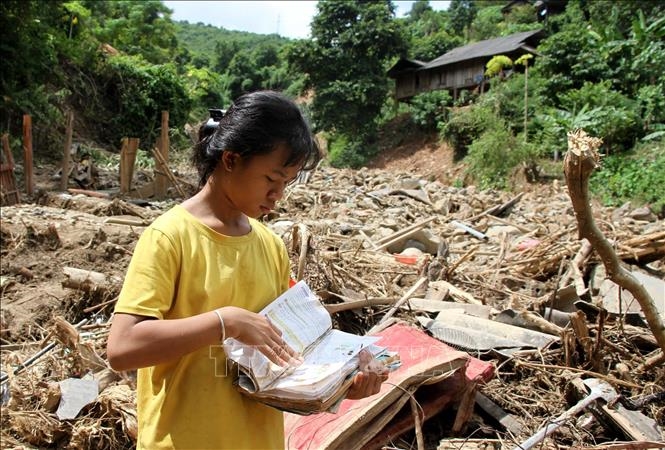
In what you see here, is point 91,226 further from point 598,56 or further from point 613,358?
point 598,56

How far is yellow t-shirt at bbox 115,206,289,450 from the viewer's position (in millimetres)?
1164

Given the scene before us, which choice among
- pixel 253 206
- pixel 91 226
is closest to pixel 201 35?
pixel 91 226

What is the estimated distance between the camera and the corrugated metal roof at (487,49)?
2225cm

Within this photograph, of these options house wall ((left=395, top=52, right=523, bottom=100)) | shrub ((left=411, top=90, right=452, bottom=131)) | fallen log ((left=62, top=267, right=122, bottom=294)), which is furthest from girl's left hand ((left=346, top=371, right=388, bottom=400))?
house wall ((left=395, top=52, right=523, bottom=100))

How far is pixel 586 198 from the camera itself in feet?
6.51

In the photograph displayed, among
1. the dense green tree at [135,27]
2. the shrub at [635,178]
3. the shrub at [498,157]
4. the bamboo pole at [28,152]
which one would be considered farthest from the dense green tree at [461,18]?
the bamboo pole at [28,152]

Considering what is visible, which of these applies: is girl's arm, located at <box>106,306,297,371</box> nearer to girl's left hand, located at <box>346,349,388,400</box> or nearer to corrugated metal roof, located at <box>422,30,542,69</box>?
girl's left hand, located at <box>346,349,388,400</box>

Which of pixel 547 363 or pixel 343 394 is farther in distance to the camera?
pixel 547 363

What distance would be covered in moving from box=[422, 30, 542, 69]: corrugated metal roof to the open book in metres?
22.9

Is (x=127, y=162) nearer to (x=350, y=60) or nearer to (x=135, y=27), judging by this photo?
(x=350, y=60)

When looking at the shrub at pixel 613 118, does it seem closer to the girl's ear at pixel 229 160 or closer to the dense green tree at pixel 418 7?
the girl's ear at pixel 229 160

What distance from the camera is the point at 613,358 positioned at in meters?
3.09

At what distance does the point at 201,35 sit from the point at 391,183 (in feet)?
244

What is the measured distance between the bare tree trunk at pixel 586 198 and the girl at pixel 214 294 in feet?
3.35
